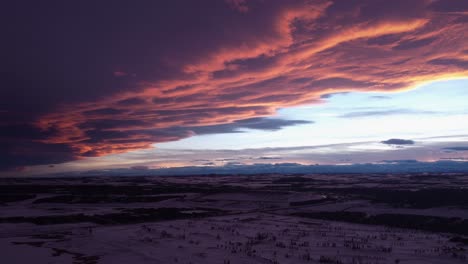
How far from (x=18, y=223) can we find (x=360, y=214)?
112ft

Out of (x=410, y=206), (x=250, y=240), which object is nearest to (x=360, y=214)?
(x=410, y=206)

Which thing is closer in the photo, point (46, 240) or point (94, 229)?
point (46, 240)

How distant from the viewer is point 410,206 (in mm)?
53156

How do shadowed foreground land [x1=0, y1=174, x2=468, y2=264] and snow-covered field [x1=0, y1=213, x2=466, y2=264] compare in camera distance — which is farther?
shadowed foreground land [x1=0, y1=174, x2=468, y2=264]

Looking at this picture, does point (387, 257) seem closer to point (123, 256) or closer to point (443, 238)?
point (443, 238)

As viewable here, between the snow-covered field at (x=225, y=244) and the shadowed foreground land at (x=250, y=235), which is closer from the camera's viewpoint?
the snow-covered field at (x=225, y=244)

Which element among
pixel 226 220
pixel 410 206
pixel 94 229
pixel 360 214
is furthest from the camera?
pixel 410 206

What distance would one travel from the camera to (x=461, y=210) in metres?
46.6

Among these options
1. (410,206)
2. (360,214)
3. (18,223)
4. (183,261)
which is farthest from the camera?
(410,206)

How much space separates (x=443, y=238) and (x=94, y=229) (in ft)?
88.7

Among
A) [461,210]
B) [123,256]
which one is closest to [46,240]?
[123,256]

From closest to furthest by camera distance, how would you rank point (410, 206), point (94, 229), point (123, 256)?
point (123, 256), point (94, 229), point (410, 206)

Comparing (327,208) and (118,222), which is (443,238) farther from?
(118,222)

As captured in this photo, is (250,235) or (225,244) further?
(250,235)
